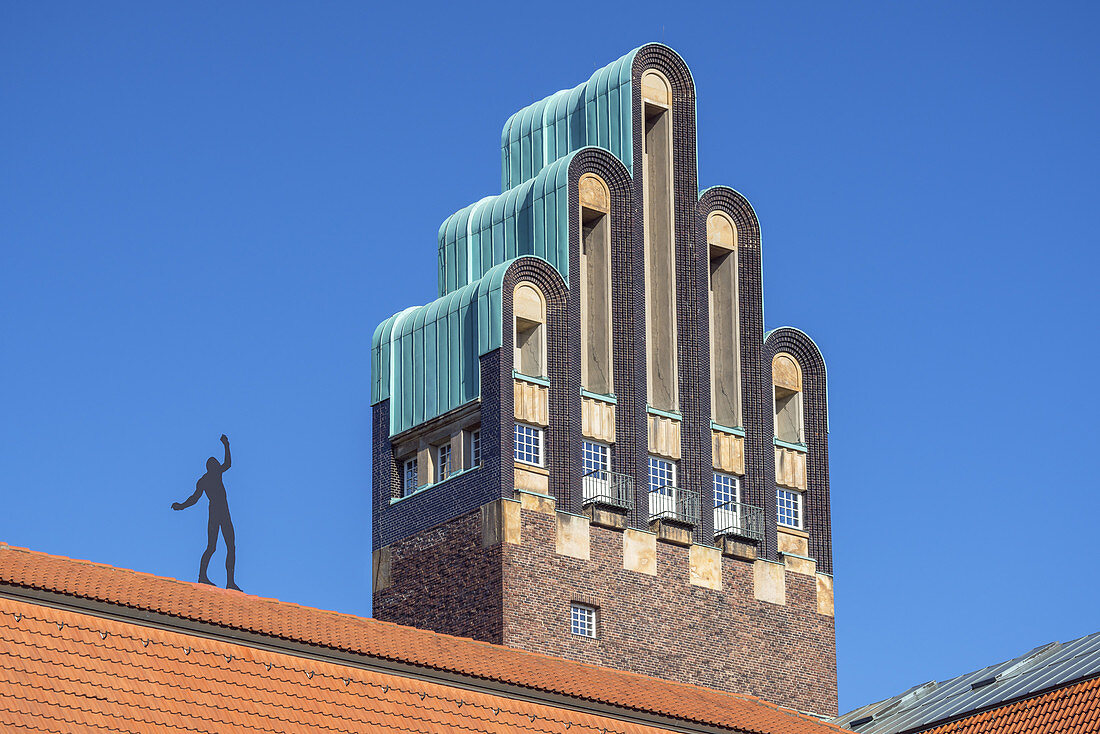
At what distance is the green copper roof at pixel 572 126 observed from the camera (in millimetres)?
52438

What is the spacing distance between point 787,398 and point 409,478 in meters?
9.86

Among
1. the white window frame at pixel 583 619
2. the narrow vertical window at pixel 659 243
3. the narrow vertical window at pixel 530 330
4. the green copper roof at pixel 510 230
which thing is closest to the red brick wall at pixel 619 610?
the white window frame at pixel 583 619

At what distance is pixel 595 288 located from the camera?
5059 cm

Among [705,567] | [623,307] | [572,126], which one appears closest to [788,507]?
[705,567]

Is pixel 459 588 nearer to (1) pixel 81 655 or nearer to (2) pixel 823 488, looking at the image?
(2) pixel 823 488

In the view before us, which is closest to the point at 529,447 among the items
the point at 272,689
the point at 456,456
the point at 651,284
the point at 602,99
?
the point at 456,456

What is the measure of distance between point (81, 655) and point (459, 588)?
75.1 feet

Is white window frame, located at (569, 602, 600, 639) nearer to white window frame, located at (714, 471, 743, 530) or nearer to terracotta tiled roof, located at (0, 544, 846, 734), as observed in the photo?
white window frame, located at (714, 471, 743, 530)

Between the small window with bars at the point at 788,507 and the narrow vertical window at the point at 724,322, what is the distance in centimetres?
218

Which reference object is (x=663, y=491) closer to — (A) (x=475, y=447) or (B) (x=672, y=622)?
(B) (x=672, y=622)

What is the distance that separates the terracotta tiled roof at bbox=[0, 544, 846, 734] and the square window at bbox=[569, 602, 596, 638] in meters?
16.2

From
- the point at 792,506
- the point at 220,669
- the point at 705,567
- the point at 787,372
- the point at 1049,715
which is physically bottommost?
the point at 220,669

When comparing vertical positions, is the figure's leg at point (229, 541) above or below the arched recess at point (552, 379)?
below

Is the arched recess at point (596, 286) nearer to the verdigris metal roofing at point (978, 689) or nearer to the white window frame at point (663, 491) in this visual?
the white window frame at point (663, 491)
